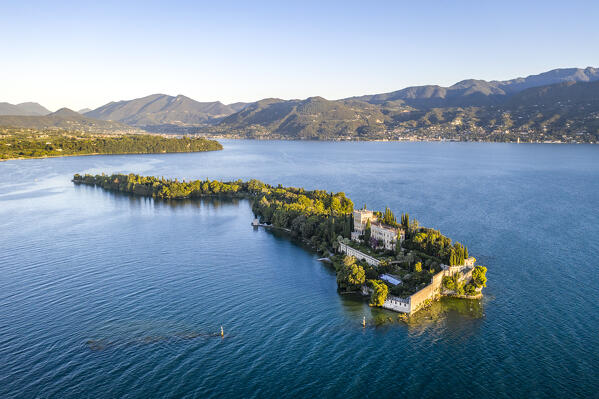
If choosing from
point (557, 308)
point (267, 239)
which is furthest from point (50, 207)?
point (557, 308)

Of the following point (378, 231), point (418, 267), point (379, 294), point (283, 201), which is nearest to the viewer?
point (379, 294)

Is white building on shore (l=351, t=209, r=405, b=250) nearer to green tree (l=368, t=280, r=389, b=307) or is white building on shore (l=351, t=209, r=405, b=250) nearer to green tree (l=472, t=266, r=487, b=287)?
green tree (l=472, t=266, r=487, b=287)

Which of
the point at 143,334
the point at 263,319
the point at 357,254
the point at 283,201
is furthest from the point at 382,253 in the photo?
the point at 283,201

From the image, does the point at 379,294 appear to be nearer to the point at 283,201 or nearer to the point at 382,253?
the point at 382,253

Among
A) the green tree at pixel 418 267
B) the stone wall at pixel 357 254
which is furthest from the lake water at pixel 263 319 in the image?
the green tree at pixel 418 267

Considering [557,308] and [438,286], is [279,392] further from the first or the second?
[557,308]

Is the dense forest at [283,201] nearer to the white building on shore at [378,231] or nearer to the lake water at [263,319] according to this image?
the white building on shore at [378,231]
